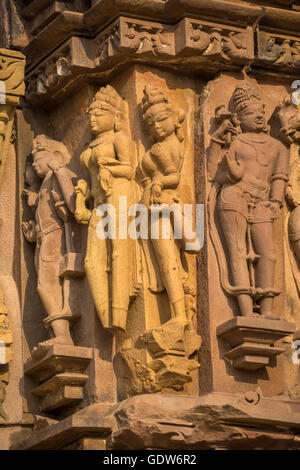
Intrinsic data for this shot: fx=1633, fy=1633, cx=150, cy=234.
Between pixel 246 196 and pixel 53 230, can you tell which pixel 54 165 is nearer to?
pixel 53 230

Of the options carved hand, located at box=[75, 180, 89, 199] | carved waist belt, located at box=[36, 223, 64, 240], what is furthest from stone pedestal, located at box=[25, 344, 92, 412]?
carved hand, located at box=[75, 180, 89, 199]

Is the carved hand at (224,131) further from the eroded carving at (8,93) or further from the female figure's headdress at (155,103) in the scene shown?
the eroded carving at (8,93)

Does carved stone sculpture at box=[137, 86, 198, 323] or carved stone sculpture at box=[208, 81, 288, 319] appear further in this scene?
carved stone sculpture at box=[208, 81, 288, 319]

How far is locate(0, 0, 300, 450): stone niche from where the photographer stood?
10977 mm

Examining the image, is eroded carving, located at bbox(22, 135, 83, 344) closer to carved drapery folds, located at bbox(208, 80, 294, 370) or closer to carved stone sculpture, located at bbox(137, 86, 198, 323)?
carved stone sculpture, located at bbox(137, 86, 198, 323)

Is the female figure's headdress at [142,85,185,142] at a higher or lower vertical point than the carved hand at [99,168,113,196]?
higher

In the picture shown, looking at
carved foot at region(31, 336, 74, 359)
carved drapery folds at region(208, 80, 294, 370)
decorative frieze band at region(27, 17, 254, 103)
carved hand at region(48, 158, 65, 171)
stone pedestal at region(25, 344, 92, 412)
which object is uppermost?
decorative frieze band at region(27, 17, 254, 103)

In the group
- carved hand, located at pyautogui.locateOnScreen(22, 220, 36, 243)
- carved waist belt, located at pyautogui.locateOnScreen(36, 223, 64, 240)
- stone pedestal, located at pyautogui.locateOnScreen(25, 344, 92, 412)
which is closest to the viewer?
stone pedestal, located at pyautogui.locateOnScreen(25, 344, 92, 412)

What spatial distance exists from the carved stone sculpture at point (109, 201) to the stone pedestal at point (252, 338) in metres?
0.73

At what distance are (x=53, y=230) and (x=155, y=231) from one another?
925 millimetres

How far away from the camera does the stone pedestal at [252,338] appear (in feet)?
36.0

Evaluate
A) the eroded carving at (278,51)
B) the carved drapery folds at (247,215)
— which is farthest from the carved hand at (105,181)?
the eroded carving at (278,51)

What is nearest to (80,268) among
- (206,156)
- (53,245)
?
(53,245)

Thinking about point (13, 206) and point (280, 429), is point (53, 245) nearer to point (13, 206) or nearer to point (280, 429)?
point (13, 206)
